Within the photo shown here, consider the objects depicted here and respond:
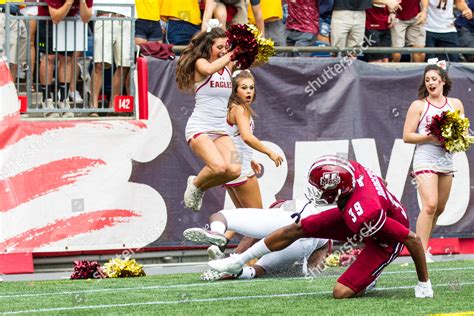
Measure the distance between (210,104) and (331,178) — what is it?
3.55 m

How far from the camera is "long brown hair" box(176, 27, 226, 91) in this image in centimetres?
1073

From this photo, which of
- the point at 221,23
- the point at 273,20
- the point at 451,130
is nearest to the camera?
the point at 451,130

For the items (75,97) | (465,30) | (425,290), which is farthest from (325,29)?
(425,290)

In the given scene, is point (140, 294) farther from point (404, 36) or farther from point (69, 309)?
point (404, 36)

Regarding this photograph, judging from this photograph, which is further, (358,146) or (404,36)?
(404,36)

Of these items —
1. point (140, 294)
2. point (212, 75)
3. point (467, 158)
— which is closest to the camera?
point (140, 294)

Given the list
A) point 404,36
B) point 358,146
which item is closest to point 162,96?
point 358,146

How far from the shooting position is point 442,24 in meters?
14.9

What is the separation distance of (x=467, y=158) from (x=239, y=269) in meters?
5.90

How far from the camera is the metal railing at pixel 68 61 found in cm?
1195

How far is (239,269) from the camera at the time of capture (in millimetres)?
8797

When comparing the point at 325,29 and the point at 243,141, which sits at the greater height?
the point at 325,29

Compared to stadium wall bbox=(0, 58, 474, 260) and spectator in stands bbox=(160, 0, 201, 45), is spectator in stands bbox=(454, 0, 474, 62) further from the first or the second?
spectator in stands bbox=(160, 0, 201, 45)

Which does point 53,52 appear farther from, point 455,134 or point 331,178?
point 331,178
